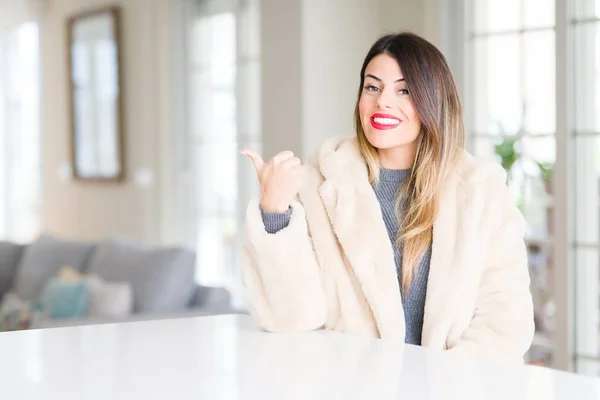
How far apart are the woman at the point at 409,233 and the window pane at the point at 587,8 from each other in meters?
1.83

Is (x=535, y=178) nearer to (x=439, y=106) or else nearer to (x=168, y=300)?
(x=168, y=300)

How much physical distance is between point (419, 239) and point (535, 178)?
2047 millimetres

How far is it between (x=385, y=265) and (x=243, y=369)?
1.93 ft

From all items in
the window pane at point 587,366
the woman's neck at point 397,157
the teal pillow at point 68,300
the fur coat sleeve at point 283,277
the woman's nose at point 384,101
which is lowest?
the window pane at point 587,366

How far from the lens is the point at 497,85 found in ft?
13.4

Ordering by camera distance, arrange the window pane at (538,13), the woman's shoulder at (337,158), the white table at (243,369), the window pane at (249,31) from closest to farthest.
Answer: the white table at (243,369)
the woman's shoulder at (337,158)
the window pane at (538,13)
the window pane at (249,31)

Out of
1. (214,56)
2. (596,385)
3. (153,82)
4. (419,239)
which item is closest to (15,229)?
(153,82)

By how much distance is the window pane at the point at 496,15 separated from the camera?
13.0ft

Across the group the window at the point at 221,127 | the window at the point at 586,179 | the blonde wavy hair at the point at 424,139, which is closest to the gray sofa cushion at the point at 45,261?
the window at the point at 221,127

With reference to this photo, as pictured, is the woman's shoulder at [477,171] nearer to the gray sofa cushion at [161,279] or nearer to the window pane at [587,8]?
the window pane at [587,8]

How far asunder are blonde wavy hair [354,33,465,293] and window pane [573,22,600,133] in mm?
1794

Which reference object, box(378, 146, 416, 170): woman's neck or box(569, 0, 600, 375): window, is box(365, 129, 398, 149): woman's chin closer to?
box(378, 146, 416, 170): woman's neck

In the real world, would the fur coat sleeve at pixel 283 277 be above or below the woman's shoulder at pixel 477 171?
below

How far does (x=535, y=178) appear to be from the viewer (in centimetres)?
390
